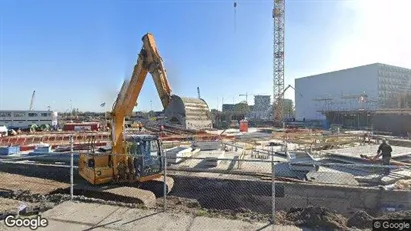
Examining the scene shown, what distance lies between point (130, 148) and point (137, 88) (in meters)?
2.06

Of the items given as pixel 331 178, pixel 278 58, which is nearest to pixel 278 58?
pixel 278 58

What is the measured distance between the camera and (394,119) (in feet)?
→ 121

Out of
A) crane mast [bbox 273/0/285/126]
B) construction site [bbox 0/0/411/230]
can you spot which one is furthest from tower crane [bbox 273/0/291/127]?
construction site [bbox 0/0/411/230]

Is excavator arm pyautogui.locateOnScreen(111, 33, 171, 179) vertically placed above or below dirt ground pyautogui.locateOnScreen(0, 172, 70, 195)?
above

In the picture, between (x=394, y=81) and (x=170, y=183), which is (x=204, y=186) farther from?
(x=394, y=81)

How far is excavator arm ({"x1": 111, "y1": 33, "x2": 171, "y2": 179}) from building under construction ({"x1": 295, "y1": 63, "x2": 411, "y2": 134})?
4940cm

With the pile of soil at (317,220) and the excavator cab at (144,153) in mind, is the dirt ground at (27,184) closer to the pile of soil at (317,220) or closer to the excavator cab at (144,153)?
the excavator cab at (144,153)

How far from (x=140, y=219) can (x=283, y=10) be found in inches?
2974

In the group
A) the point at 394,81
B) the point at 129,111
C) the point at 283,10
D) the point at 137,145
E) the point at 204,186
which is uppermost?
the point at 283,10

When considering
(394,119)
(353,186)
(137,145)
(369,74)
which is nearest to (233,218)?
(137,145)
